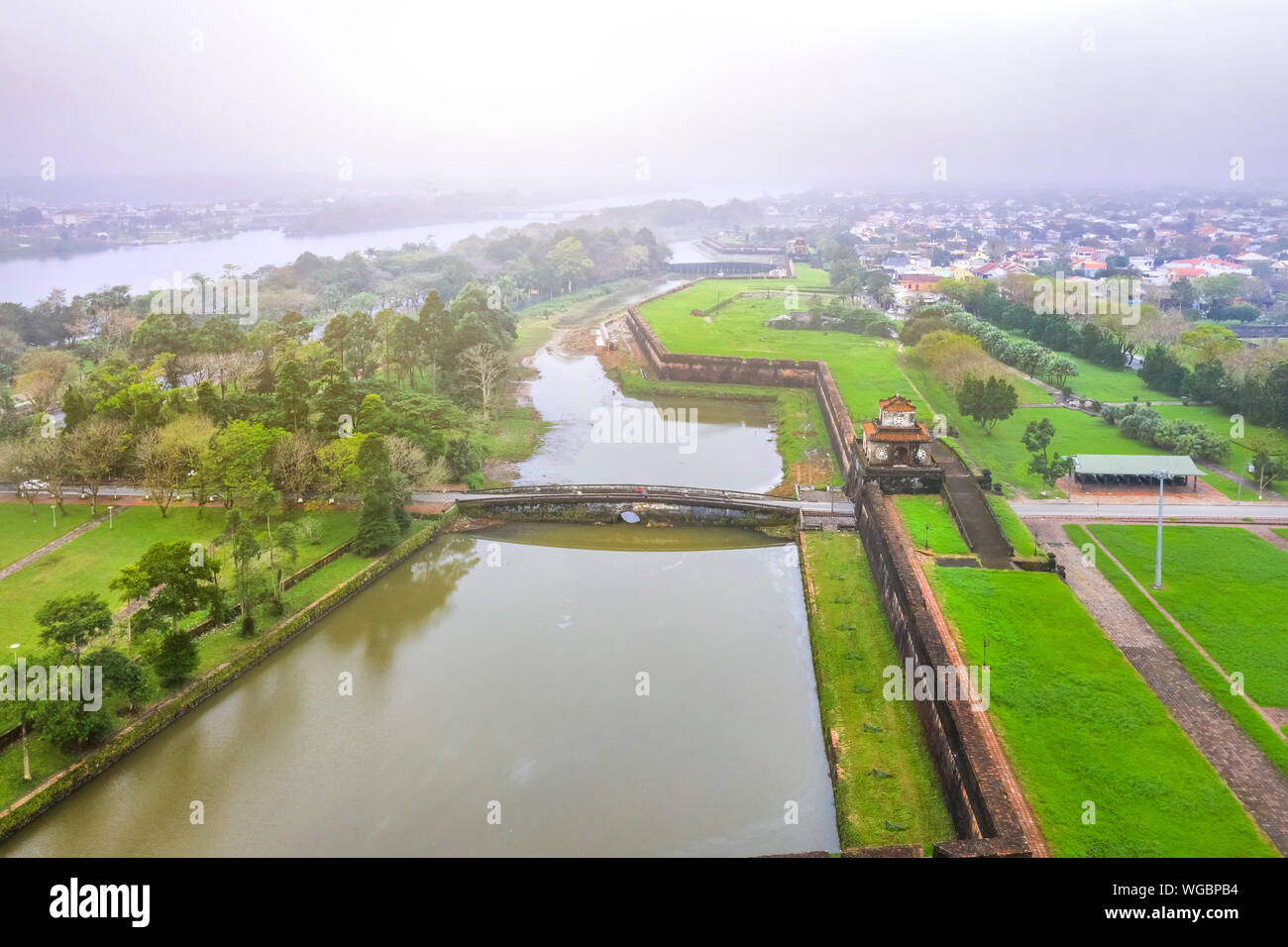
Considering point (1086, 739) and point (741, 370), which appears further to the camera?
point (741, 370)

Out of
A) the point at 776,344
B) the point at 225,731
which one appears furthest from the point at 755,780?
the point at 776,344

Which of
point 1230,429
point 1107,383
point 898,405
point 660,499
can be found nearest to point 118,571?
point 660,499

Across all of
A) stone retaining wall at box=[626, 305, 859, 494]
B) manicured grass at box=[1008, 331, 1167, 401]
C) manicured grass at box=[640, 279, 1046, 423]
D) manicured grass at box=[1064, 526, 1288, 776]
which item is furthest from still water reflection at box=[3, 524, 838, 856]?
manicured grass at box=[1008, 331, 1167, 401]

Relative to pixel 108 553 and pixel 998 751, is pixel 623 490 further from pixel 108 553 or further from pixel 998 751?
pixel 998 751

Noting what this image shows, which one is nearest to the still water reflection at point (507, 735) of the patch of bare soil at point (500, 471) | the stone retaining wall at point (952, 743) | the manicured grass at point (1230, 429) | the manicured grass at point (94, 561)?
the stone retaining wall at point (952, 743)

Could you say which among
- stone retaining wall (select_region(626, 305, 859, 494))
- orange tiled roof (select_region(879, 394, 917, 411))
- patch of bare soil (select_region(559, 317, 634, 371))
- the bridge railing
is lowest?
the bridge railing

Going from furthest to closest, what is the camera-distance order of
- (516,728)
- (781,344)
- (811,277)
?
1. (811,277)
2. (781,344)
3. (516,728)

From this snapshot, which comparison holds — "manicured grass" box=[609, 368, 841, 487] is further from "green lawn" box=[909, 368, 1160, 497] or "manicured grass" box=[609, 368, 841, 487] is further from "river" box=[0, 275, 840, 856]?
"river" box=[0, 275, 840, 856]

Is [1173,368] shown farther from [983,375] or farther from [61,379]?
[61,379]

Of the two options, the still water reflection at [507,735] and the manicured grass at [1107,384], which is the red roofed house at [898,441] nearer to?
the still water reflection at [507,735]
